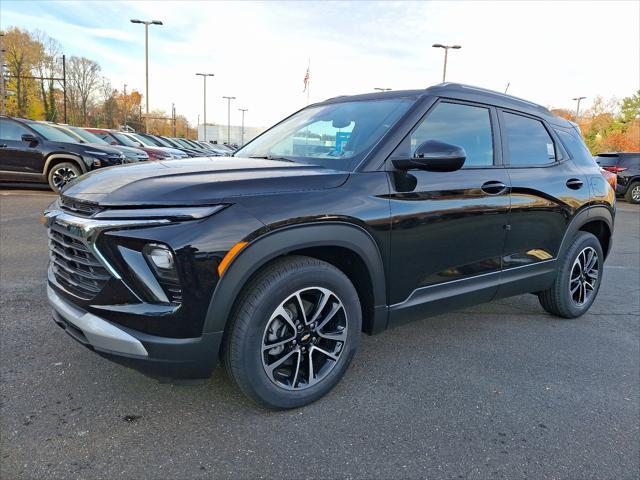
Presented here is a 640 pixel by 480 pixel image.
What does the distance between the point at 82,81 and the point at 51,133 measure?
79.1m

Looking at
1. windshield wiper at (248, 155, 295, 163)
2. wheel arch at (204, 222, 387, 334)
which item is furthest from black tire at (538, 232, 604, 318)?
windshield wiper at (248, 155, 295, 163)

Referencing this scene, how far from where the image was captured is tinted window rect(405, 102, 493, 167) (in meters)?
3.09

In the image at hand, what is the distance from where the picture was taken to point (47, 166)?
1088 centimetres

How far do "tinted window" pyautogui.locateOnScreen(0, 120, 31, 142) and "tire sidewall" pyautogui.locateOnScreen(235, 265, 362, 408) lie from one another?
35.7 feet

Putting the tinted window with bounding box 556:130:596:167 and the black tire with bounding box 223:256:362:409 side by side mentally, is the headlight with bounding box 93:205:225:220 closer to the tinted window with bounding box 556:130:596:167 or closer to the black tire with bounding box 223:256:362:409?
the black tire with bounding box 223:256:362:409

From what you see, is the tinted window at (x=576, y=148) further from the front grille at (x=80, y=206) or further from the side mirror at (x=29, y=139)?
the side mirror at (x=29, y=139)

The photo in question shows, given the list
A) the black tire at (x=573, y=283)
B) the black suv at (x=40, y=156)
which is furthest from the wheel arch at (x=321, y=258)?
the black suv at (x=40, y=156)

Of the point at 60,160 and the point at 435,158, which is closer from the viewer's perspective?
the point at 435,158

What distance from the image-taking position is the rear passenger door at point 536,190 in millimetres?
3529

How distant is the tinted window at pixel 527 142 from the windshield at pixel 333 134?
3.35 ft

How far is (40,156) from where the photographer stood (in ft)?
35.5

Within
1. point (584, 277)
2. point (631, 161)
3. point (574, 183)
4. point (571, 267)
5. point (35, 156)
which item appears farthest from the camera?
→ point (631, 161)

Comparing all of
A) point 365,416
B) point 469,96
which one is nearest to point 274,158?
point 469,96

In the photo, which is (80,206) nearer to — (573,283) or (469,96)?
(469,96)
